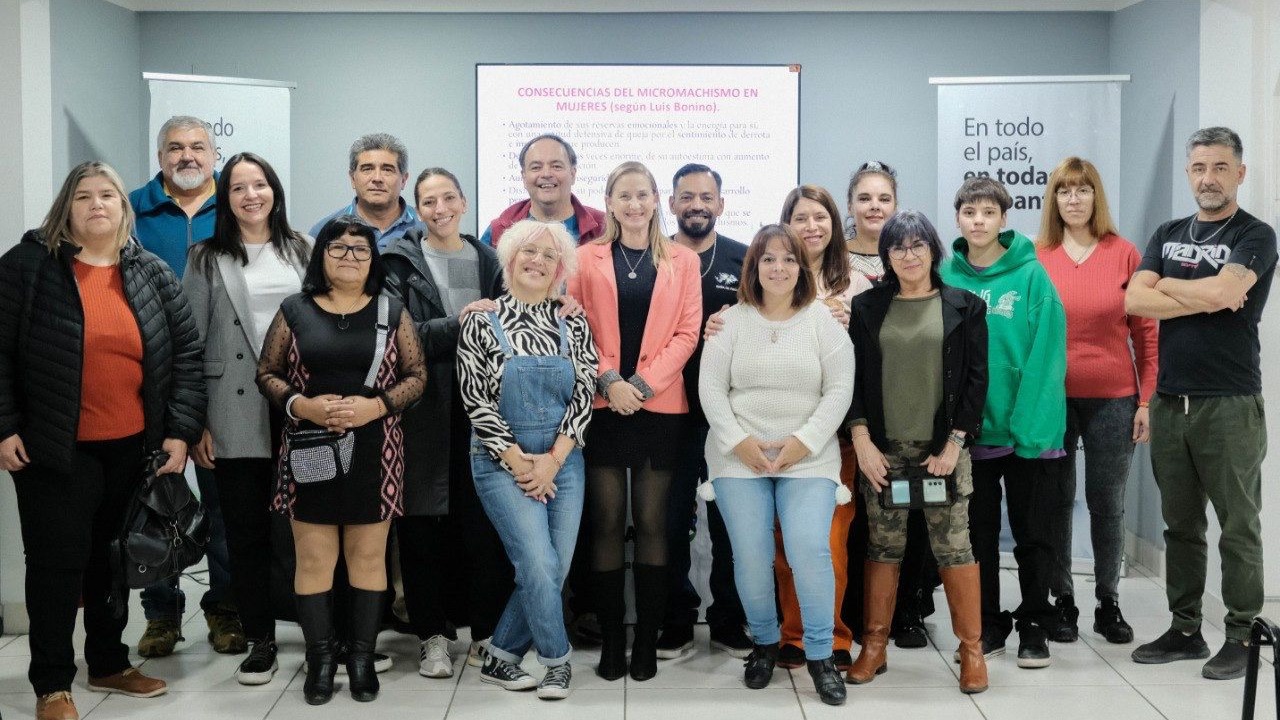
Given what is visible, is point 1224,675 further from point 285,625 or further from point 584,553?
point 285,625

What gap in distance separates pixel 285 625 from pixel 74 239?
1.73m

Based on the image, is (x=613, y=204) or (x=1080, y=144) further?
(x=1080, y=144)

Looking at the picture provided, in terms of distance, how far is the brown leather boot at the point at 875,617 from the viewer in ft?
12.3

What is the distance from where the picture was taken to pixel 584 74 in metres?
6.22

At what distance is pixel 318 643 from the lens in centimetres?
363

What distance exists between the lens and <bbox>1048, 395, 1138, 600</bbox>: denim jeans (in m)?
4.20

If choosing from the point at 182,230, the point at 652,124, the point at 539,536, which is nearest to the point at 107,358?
the point at 182,230

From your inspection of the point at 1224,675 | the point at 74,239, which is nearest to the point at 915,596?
the point at 1224,675

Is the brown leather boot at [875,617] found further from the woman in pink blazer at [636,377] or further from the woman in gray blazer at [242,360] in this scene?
the woman in gray blazer at [242,360]

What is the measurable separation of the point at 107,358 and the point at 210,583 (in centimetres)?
112

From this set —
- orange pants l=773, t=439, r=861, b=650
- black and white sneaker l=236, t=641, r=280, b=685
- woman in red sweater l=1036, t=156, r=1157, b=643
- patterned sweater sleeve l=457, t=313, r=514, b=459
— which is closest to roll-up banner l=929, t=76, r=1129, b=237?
woman in red sweater l=1036, t=156, r=1157, b=643

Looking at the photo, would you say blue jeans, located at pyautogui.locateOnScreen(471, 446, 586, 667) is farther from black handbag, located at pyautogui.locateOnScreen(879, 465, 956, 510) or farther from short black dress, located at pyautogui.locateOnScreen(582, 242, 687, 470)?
black handbag, located at pyautogui.locateOnScreen(879, 465, 956, 510)

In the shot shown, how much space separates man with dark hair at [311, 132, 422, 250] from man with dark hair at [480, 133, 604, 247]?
12.7 inches

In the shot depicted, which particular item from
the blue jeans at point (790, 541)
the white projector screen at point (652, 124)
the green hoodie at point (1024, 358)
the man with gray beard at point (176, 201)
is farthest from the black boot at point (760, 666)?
the white projector screen at point (652, 124)
